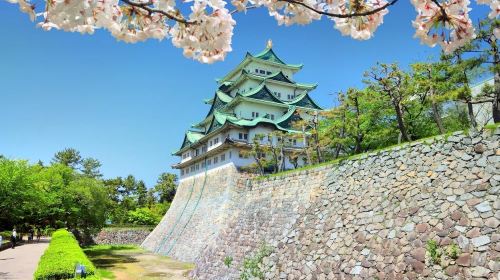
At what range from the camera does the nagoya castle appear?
28578 millimetres

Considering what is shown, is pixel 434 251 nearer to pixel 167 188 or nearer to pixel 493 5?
pixel 493 5

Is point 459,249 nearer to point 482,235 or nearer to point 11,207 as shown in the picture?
point 482,235

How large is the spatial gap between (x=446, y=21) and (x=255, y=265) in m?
14.1

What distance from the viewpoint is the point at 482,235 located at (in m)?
8.95

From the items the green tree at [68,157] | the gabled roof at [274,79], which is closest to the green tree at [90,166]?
the green tree at [68,157]

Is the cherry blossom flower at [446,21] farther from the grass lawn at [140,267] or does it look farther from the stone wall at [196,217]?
the stone wall at [196,217]

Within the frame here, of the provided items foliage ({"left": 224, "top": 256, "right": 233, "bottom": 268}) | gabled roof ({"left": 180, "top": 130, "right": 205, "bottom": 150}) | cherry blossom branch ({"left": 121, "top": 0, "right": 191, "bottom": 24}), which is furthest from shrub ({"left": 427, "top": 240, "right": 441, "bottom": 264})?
gabled roof ({"left": 180, "top": 130, "right": 205, "bottom": 150})

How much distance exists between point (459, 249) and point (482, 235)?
2.06 feet

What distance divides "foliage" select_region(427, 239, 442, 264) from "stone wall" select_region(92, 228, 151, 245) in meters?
36.0

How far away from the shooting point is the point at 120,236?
41.0 m

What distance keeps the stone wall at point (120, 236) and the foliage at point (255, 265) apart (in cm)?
2801

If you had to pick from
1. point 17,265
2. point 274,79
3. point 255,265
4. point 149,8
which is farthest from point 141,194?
point 149,8

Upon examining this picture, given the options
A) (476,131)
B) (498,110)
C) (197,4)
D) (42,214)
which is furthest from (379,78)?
(42,214)

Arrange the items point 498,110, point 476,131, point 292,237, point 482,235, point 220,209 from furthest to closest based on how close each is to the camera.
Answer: point 220,209 → point 292,237 → point 498,110 → point 476,131 → point 482,235
